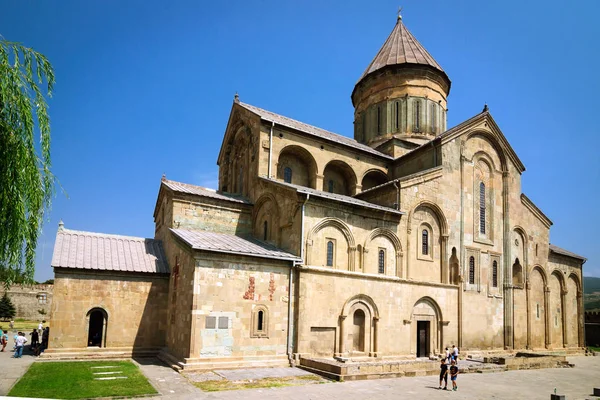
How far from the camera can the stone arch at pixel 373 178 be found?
1093 inches

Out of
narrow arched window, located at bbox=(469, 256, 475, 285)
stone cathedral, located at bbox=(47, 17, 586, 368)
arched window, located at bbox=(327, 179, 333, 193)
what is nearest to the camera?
stone cathedral, located at bbox=(47, 17, 586, 368)

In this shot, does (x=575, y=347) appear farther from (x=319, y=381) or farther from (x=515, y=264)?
(x=319, y=381)

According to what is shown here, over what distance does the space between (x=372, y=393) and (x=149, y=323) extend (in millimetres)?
11035

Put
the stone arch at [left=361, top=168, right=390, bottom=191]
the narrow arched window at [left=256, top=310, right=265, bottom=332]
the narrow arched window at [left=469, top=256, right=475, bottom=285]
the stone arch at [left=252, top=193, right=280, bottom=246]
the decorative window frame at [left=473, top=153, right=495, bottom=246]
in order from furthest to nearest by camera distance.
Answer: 1. the stone arch at [left=361, top=168, right=390, bottom=191]
2. the decorative window frame at [left=473, top=153, right=495, bottom=246]
3. the narrow arched window at [left=469, top=256, right=475, bottom=285]
4. the stone arch at [left=252, top=193, right=280, bottom=246]
5. the narrow arched window at [left=256, top=310, right=265, bottom=332]

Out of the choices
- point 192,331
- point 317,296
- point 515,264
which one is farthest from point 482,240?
point 192,331

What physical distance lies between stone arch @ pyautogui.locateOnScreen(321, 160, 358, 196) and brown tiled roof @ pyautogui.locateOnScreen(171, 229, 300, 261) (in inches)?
271

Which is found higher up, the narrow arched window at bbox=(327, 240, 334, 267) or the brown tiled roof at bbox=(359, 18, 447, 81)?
the brown tiled roof at bbox=(359, 18, 447, 81)

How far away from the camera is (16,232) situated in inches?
427

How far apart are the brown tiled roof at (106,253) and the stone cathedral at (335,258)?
0.09m

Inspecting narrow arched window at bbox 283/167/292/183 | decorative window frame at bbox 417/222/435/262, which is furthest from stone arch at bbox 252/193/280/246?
decorative window frame at bbox 417/222/435/262

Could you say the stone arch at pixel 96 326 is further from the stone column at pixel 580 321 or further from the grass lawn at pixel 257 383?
the stone column at pixel 580 321

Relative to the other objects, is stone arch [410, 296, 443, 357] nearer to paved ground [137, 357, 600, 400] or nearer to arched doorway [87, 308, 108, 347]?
paved ground [137, 357, 600, 400]

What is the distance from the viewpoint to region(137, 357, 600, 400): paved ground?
517 inches

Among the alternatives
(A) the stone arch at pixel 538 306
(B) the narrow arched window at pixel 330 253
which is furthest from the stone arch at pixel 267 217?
(A) the stone arch at pixel 538 306
